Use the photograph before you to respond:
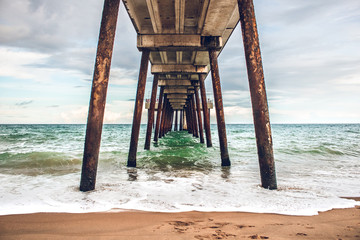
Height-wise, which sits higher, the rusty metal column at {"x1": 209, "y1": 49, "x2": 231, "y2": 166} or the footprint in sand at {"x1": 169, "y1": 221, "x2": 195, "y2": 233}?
the rusty metal column at {"x1": 209, "y1": 49, "x2": 231, "y2": 166}

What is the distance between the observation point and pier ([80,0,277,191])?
9.16 ft

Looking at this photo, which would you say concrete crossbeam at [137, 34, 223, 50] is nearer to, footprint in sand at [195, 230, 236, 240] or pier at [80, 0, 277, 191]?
pier at [80, 0, 277, 191]

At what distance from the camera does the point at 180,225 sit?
5.91 feet

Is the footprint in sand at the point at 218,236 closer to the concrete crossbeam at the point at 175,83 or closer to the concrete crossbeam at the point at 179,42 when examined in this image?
the concrete crossbeam at the point at 179,42

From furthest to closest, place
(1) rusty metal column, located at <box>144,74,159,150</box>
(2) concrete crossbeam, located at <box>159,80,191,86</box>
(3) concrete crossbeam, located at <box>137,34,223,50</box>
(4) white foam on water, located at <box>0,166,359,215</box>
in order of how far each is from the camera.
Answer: (2) concrete crossbeam, located at <box>159,80,191,86</box>
(1) rusty metal column, located at <box>144,74,159,150</box>
(3) concrete crossbeam, located at <box>137,34,223,50</box>
(4) white foam on water, located at <box>0,166,359,215</box>

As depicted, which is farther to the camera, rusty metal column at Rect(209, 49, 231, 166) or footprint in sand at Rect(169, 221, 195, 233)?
rusty metal column at Rect(209, 49, 231, 166)

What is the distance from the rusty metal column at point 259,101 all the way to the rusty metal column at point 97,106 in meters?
1.82

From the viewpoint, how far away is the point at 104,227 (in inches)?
69.2

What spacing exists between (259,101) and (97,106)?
6.69ft

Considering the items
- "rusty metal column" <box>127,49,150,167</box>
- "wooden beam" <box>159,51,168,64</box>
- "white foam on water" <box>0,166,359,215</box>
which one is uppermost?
"wooden beam" <box>159,51,168,64</box>

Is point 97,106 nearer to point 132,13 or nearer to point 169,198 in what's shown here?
point 169,198

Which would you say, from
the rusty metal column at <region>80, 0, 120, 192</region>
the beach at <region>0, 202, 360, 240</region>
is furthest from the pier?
the beach at <region>0, 202, 360, 240</region>

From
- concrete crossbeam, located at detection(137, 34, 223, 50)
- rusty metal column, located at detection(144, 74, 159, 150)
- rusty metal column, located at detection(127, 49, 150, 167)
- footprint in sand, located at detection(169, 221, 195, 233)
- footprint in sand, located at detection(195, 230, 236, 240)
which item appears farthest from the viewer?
rusty metal column, located at detection(144, 74, 159, 150)

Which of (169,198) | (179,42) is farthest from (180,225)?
(179,42)
